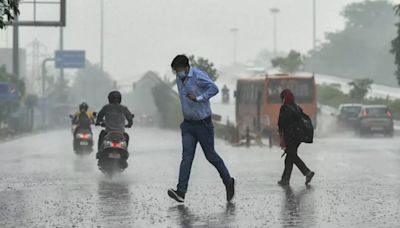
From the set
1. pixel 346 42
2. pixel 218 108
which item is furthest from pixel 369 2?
pixel 218 108

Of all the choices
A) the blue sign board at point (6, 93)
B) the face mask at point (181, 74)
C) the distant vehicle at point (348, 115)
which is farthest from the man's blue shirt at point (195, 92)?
the blue sign board at point (6, 93)

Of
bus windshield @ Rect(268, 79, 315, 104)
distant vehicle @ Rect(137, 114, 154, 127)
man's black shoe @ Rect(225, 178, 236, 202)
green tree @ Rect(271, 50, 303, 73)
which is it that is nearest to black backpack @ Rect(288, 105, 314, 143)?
man's black shoe @ Rect(225, 178, 236, 202)

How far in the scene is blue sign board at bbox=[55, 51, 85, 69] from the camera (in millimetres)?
93312

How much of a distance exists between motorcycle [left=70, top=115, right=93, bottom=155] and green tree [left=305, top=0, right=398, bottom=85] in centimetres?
14406

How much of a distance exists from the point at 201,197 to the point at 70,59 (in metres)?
82.1

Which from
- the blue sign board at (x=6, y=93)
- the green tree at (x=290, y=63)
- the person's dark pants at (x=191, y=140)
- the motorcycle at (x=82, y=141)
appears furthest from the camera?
the green tree at (x=290, y=63)

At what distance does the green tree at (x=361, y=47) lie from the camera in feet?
556

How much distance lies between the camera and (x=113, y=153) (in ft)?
58.6

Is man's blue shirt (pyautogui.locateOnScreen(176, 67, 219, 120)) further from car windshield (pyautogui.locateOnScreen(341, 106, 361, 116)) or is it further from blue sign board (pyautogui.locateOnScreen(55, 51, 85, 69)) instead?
blue sign board (pyautogui.locateOnScreen(55, 51, 85, 69))

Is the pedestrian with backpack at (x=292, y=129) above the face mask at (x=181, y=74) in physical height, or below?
below

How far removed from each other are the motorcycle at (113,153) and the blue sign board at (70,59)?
249 ft

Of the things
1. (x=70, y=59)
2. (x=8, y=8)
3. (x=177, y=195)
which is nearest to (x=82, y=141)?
(x=8, y=8)

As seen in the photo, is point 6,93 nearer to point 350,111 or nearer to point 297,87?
point 350,111

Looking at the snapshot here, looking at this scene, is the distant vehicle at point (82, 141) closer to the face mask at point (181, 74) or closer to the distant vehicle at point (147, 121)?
the face mask at point (181, 74)
